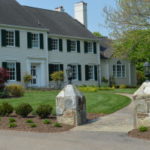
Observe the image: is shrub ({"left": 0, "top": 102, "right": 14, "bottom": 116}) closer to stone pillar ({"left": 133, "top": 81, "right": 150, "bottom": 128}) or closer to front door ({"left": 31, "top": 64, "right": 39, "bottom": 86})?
stone pillar ({"left": 133, "top": 81, "right": 150, "bottom": 128})

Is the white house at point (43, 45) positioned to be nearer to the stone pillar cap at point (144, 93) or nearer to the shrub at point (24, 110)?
the shrub at point (24, 110)

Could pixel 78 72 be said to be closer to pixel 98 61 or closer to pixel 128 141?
pixel 98 61

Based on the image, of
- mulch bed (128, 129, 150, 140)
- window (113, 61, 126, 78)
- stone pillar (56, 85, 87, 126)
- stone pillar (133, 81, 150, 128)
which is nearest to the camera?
mulch bed (128, 129, 150, 140)

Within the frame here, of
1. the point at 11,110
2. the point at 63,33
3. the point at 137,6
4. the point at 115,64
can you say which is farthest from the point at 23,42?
the point at 11,110

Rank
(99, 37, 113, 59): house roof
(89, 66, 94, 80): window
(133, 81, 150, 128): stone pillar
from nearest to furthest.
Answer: (133, 81, 150, 128): stone pillar
(89, 66, 94, 80): window
(99, 37, 113, 59): house roof

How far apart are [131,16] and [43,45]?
829 centimetres

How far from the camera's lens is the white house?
30.4 metres

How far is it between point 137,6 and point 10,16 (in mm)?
10720

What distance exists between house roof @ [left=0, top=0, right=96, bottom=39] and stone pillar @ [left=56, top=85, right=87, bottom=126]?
17.9 metres

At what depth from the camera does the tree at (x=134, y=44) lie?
95.2 ft

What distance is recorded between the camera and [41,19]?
3609cm

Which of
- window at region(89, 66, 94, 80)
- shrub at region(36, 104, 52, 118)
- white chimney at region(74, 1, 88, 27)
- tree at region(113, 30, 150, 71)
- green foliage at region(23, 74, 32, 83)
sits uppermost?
white chimney at region(74, 1, 88, 27)

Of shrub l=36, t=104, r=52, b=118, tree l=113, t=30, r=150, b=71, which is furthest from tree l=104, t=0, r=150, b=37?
shrub l=36, t=104, r=52, b=118

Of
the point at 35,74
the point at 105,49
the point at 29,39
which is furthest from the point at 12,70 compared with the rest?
the point at 105,49
